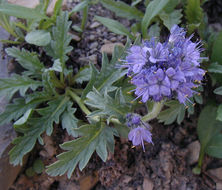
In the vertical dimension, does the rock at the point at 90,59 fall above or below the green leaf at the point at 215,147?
above

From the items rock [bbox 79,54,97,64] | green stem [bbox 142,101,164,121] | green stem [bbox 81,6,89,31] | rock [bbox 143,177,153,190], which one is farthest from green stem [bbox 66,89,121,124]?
green stem [bbox 81,6,89,31]

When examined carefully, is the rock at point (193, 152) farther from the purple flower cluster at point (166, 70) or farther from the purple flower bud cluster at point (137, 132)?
the purple flower cluster at point (166, 70)

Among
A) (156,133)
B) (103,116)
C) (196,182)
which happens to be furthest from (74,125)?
(196,182)

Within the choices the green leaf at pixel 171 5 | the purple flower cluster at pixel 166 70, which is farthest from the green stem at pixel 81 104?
the green leaf at pixel 171 5

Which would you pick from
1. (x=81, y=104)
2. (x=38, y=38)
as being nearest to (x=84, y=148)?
(x=81, y=104)

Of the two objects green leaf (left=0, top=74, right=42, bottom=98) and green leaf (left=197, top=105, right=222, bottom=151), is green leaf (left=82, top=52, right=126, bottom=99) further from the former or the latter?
green leaf (left=197, top=105, right=222, bottom=151)

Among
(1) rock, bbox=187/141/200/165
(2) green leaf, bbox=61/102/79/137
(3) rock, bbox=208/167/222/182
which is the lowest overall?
(3) rock, bbox=208/167/222/182
